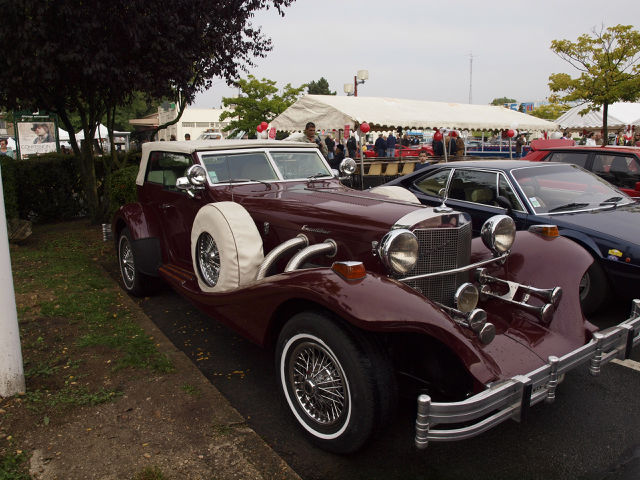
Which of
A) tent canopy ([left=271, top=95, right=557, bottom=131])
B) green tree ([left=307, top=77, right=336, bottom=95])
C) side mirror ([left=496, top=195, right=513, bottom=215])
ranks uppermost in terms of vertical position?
green tree ([left=307, top=77, right=336, bottom=95])

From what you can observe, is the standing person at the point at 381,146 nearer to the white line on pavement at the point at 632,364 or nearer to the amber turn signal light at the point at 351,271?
the white line on pavement at the point at 632,364

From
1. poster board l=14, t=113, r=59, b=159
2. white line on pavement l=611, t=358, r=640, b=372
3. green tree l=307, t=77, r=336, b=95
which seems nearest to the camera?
white line on pavement l=611, t=358, r=640, b=372

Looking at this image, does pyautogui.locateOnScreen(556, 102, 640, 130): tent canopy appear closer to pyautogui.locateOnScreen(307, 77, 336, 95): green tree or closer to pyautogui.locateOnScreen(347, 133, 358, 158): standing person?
pyautogui.locateOnScreen(347, 133, 358, 158): standing person

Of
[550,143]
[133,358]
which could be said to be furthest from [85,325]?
[550,143]

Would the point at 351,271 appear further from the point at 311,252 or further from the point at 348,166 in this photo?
the point at 348,166

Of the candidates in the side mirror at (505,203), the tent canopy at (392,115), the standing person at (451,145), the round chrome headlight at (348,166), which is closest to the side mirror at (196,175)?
the round chrome headlight at (348,166)

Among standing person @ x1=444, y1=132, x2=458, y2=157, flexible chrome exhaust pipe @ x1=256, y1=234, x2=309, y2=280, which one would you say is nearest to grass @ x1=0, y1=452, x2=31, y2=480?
flexible chrome exhaust pipe @ x1=256, y1=234, x2=309, y2=280

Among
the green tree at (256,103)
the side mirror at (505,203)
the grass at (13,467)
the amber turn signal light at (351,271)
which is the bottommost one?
the grass at (13,467)

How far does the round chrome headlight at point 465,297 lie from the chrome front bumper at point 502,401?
62 cm

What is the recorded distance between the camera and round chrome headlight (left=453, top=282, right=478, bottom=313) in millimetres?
2911

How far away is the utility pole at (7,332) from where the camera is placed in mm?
3014

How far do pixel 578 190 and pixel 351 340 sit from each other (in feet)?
14.6

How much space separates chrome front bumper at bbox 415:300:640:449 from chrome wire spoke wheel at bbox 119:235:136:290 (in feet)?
13.5

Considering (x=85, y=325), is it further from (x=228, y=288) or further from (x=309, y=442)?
(x=309, y=442)
